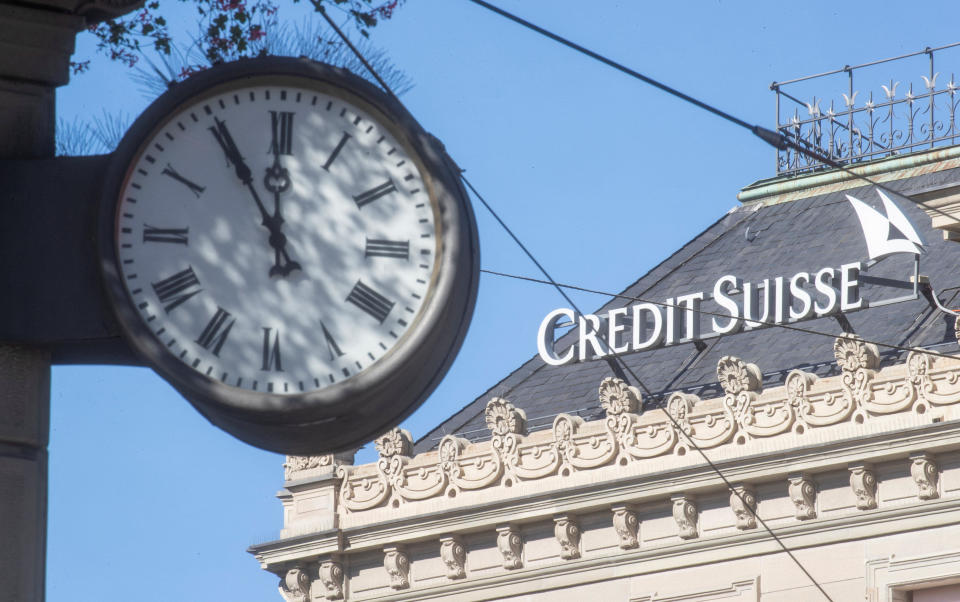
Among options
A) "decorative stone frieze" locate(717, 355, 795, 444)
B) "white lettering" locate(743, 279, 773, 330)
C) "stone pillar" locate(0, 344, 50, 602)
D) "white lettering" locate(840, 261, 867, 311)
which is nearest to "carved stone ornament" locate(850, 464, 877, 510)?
"decorative stone frieze" locate(717, 355, 795, 444)

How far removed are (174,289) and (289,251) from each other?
336mm

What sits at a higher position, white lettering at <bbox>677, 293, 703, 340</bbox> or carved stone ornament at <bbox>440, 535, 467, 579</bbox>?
white lettering at <bbox>677, 293, 703, 340</bbox>

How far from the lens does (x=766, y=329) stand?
3428 centimetres

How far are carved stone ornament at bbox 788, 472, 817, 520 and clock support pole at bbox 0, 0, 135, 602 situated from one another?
24.4 meters

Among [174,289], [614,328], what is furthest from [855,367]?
[174,289]

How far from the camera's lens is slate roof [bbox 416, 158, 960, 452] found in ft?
107

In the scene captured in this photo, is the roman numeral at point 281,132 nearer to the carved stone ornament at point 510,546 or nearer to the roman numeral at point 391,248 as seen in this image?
the roman numeral at point 391,248

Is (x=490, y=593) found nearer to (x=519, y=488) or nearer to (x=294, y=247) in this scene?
(x=519, y=488)

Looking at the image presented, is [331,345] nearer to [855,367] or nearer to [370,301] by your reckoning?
[370,301]

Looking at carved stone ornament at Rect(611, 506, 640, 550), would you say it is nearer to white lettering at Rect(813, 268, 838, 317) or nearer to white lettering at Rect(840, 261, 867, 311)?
white lettering at Rect(813, 268, 838, 317)

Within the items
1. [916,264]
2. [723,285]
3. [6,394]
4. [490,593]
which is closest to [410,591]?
A: [490,593]

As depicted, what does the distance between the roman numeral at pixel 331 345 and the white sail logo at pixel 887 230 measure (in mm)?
26095

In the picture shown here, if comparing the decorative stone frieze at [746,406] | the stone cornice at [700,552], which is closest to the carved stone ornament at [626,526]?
the stone cornice at [700,552]

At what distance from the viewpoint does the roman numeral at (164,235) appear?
6.48m
